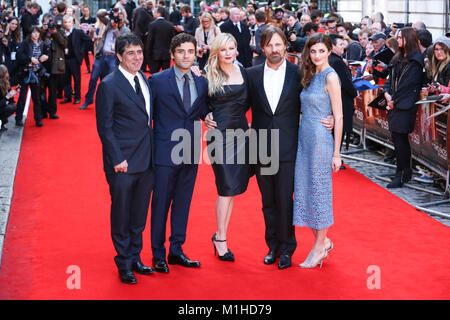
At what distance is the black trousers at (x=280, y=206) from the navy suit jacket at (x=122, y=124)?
107 cm

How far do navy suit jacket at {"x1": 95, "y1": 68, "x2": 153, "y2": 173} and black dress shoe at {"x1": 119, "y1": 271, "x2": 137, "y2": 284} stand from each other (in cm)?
79

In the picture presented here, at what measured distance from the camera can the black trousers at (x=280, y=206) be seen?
586cm

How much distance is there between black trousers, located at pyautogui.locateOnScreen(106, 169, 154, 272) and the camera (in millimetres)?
5422

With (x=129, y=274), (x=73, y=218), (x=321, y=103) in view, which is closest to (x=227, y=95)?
(x=321, y=103)

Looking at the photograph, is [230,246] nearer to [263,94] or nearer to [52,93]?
[263,94]

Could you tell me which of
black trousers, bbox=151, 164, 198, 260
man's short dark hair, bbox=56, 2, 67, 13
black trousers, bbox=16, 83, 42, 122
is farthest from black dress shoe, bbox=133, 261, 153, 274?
man's short dark hair, bbox=56, 2, 67, 13

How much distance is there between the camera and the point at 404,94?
28.2 ft

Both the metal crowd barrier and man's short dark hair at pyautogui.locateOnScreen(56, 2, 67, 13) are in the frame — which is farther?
man's short dark hair at pyautogui.locateOnScreen(56, 2, 67, 13)

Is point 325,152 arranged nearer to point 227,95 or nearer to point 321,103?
point 321,103

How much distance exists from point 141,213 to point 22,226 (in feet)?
6.58

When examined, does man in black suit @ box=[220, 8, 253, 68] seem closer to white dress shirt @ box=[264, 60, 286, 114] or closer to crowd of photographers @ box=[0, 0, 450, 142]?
crowd of photographers @ box=[0, 0, 450, 142]

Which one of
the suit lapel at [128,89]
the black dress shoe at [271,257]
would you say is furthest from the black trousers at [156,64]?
the suit lapel at [128,89]

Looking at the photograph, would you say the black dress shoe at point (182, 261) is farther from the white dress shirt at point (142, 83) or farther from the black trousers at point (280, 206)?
the white dress shirt at point (142, 83)
